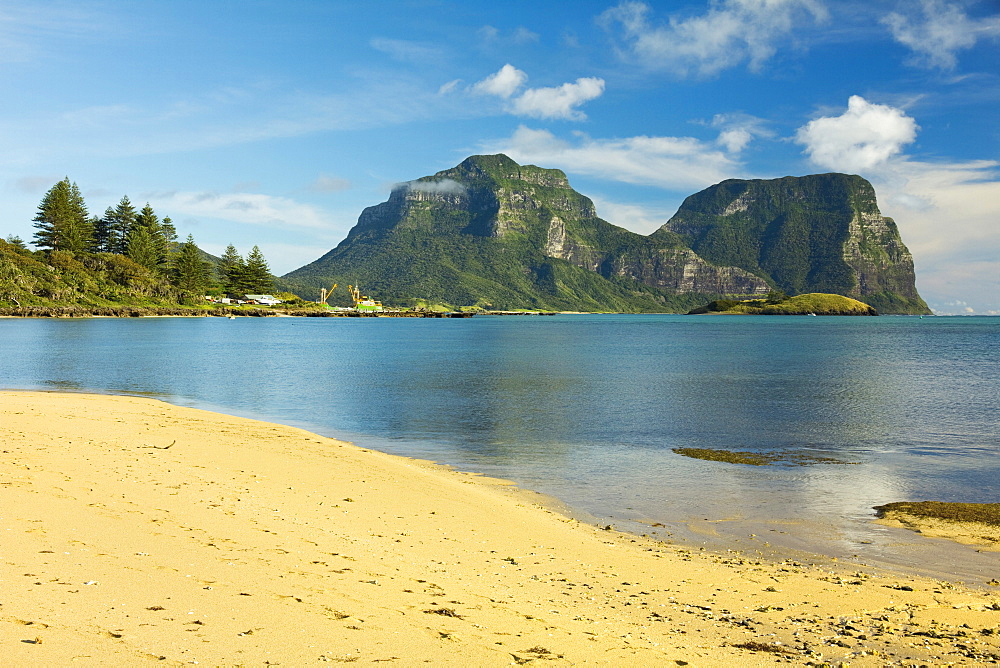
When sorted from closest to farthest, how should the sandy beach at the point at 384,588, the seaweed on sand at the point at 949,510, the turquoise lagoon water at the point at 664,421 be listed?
the sandy beach at the point at 384,588
the seaweed on sand at the point at 949,510
the turquoise lagoon water at the point at 664,421

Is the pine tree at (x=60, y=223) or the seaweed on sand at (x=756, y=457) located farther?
the pine tree at (x=60, y=223)

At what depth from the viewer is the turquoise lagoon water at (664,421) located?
51.5 feet

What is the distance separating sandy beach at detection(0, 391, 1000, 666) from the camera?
6555 millimetres

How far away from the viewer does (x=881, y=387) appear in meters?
46.8

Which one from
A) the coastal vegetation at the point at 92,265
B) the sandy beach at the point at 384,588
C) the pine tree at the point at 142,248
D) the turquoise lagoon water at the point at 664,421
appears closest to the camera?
the sandy beach at the point at 384,588

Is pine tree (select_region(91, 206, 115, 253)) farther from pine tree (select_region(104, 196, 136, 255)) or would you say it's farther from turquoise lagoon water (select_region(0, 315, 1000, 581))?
turquoise lagoon water (select_region(0, 315, 1000, 581))

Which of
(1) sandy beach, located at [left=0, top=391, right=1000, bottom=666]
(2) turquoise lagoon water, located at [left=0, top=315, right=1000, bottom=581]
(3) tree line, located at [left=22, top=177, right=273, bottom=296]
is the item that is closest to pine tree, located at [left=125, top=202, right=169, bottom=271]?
(3) tree line, located at [left=22, top=177, right=273, bottom=296]

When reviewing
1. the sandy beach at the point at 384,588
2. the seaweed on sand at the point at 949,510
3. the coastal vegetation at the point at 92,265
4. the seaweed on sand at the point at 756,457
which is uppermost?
the coastal vegetation at the point at 92,265

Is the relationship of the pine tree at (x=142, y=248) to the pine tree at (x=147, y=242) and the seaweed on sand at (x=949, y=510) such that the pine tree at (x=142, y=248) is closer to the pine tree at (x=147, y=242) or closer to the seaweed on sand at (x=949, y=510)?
the pine tree at (x=147, y=242)

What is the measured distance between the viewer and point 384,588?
864 cm

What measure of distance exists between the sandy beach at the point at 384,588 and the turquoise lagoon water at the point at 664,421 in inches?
115

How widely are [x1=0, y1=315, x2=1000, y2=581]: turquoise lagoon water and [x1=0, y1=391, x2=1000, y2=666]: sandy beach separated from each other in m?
2.91

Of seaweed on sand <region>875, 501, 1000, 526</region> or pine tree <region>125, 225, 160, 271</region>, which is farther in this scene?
pine tree <region>125, 225, 160, 271</region>

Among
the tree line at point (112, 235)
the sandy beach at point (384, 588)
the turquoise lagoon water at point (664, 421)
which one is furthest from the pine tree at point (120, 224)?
the sandy beach at point (384, 588)
